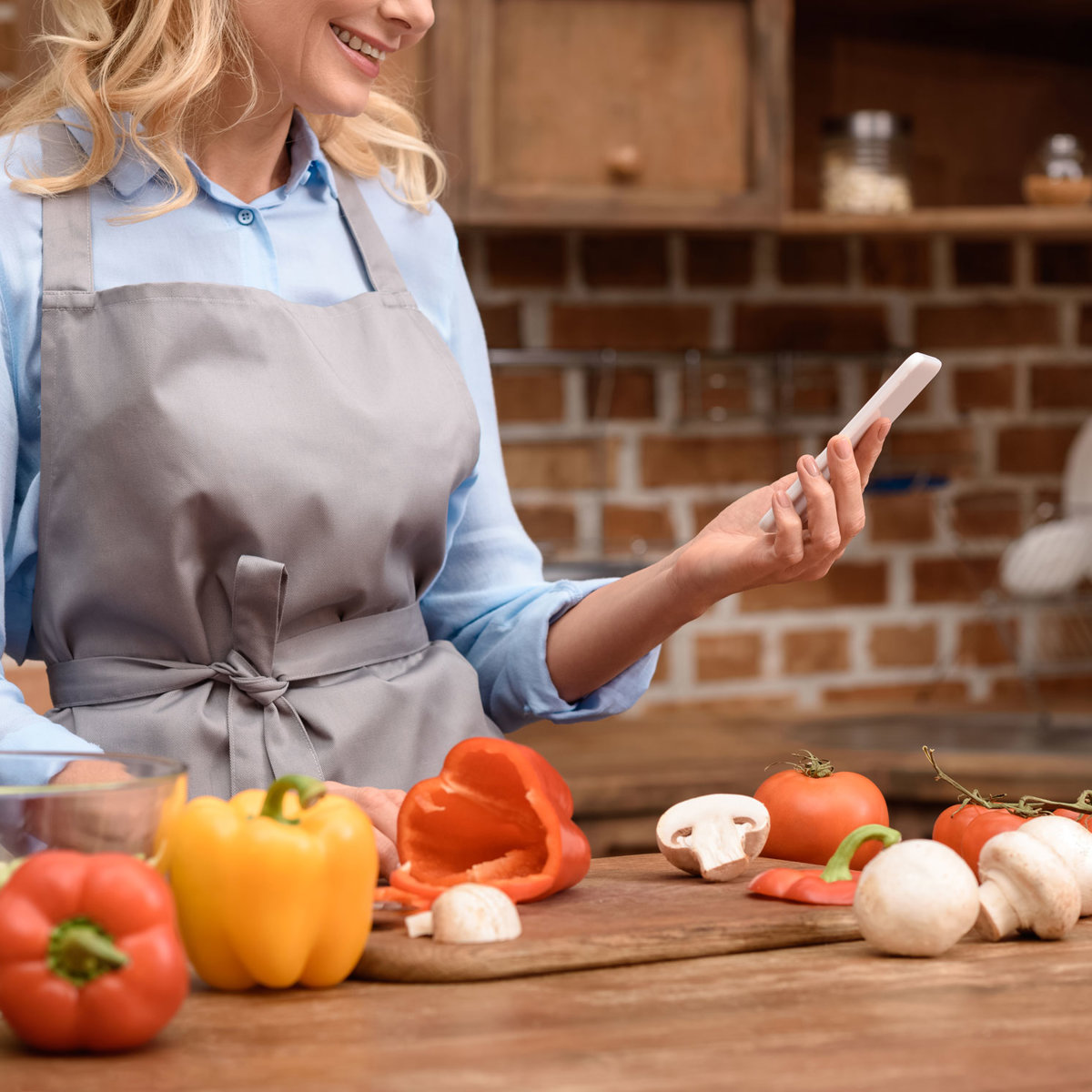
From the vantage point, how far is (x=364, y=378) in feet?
3.84

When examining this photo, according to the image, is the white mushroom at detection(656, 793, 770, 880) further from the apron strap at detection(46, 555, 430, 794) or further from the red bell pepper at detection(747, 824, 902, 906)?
the apron strap at detection(46, 555, 430, 794)

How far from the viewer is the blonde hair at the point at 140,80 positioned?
1129mm

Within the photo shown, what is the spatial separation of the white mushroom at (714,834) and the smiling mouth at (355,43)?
0.60m

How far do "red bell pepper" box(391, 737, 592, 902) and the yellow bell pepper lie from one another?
135 mm

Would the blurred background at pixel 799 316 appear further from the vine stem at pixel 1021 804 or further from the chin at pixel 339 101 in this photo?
the vine stem at pixel 1021 804

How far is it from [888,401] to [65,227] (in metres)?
0.61

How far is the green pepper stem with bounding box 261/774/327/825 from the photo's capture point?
0.71 meters

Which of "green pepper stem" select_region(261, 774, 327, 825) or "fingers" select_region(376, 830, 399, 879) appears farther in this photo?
"fingers" select_region(376, 830, 399, 879)

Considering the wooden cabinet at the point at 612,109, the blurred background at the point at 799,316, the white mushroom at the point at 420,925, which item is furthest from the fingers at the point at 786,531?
the wooden cabinet at the point at 612,109

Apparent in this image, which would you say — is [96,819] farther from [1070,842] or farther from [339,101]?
[339,101]

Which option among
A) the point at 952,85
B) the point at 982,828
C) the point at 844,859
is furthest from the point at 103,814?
the point at 952,85

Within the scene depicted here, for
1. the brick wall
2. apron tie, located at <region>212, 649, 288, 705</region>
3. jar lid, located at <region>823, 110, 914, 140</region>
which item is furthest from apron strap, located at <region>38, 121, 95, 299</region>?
jar lid, located at <region>823, 110, 914, 140</region>

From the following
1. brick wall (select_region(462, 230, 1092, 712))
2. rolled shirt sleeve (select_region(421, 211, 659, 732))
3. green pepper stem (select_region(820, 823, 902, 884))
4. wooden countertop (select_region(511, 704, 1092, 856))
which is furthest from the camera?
brick wall (select_region(462, 230, 1092, 712))

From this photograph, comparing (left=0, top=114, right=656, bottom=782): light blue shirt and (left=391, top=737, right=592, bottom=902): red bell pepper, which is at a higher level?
(left=0, top=114, right=656, bottom=782): light blue shirt
